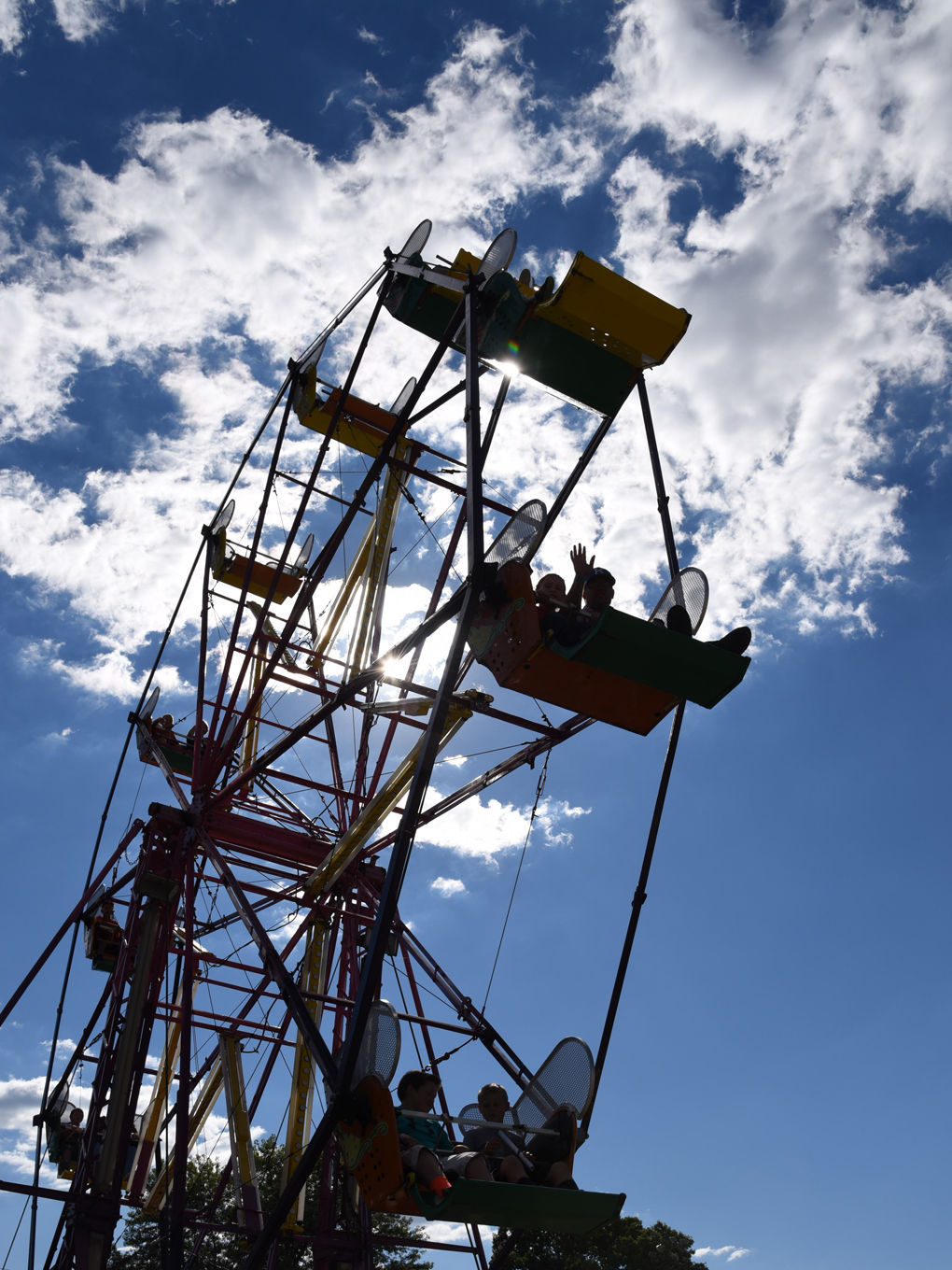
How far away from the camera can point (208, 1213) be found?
12102 millimetres

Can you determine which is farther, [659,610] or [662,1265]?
[662,1265]

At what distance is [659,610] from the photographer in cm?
760

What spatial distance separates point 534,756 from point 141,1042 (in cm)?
571

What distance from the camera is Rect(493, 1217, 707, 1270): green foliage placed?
28578 mm

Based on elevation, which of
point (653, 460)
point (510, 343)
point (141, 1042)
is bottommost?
point (141, 1042)

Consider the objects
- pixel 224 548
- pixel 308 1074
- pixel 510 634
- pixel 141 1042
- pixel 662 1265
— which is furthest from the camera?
pixel 662 1265

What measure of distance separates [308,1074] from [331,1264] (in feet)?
9.03

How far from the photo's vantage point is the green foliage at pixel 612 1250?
2858 cm

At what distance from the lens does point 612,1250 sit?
2959 cm

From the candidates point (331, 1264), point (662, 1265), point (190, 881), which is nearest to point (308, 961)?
point (190, 881)

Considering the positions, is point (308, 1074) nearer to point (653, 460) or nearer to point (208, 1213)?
point (208, 1213)

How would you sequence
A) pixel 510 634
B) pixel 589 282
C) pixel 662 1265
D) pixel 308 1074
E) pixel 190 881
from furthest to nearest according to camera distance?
pixel 662 1265 → pixel 308 1074 → pixel 190 881 → pixel 589 282 → pixel 510 634

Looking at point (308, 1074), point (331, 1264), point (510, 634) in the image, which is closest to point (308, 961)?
point (308, 1074)

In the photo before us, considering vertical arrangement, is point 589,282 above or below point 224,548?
below
